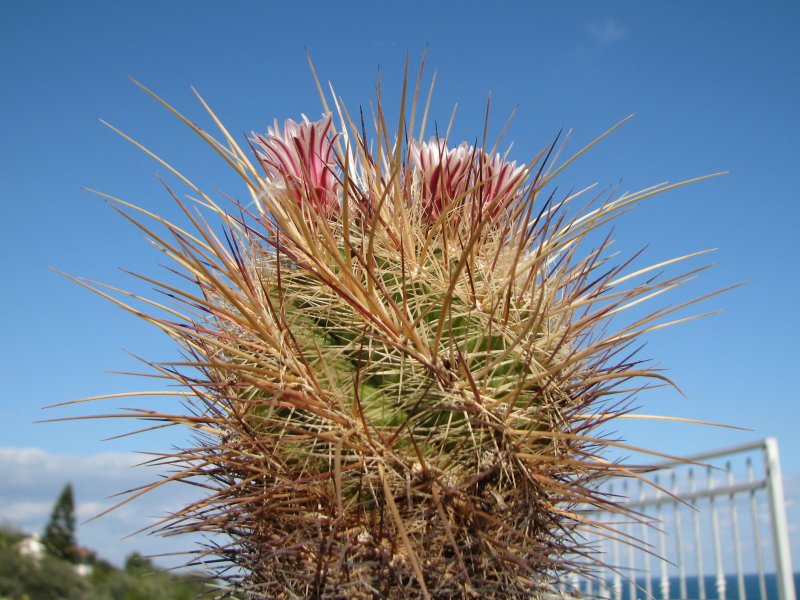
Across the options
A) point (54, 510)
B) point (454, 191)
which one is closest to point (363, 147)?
point (454, 191)

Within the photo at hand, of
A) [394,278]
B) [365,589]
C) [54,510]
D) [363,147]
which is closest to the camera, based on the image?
[365,589]

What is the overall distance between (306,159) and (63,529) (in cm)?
3000

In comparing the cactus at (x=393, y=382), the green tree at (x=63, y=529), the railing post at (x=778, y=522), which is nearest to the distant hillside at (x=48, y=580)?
Result: the green tree at (x=63, y=529)

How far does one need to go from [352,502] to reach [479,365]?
0.72 ft

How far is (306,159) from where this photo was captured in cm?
98

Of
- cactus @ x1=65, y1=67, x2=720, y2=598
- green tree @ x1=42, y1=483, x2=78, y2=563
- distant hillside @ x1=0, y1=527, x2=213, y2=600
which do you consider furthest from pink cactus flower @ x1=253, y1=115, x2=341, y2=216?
green tree @ x1=42, y1=483, x2=78, y2=563

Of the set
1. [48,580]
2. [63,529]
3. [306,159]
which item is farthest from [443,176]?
[63,529]

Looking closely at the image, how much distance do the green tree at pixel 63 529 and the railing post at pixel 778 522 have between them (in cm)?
2760

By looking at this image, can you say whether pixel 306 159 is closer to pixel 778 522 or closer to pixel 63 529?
pixel 778 522

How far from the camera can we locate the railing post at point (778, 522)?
8.75ft

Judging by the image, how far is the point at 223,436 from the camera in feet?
3.01

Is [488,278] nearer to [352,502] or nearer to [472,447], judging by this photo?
[472,447]

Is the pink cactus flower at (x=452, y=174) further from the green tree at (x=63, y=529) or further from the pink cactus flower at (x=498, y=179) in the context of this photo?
the green tree at (x=63, y=529)

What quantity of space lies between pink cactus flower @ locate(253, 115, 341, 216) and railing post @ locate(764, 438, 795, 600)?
246 cm
